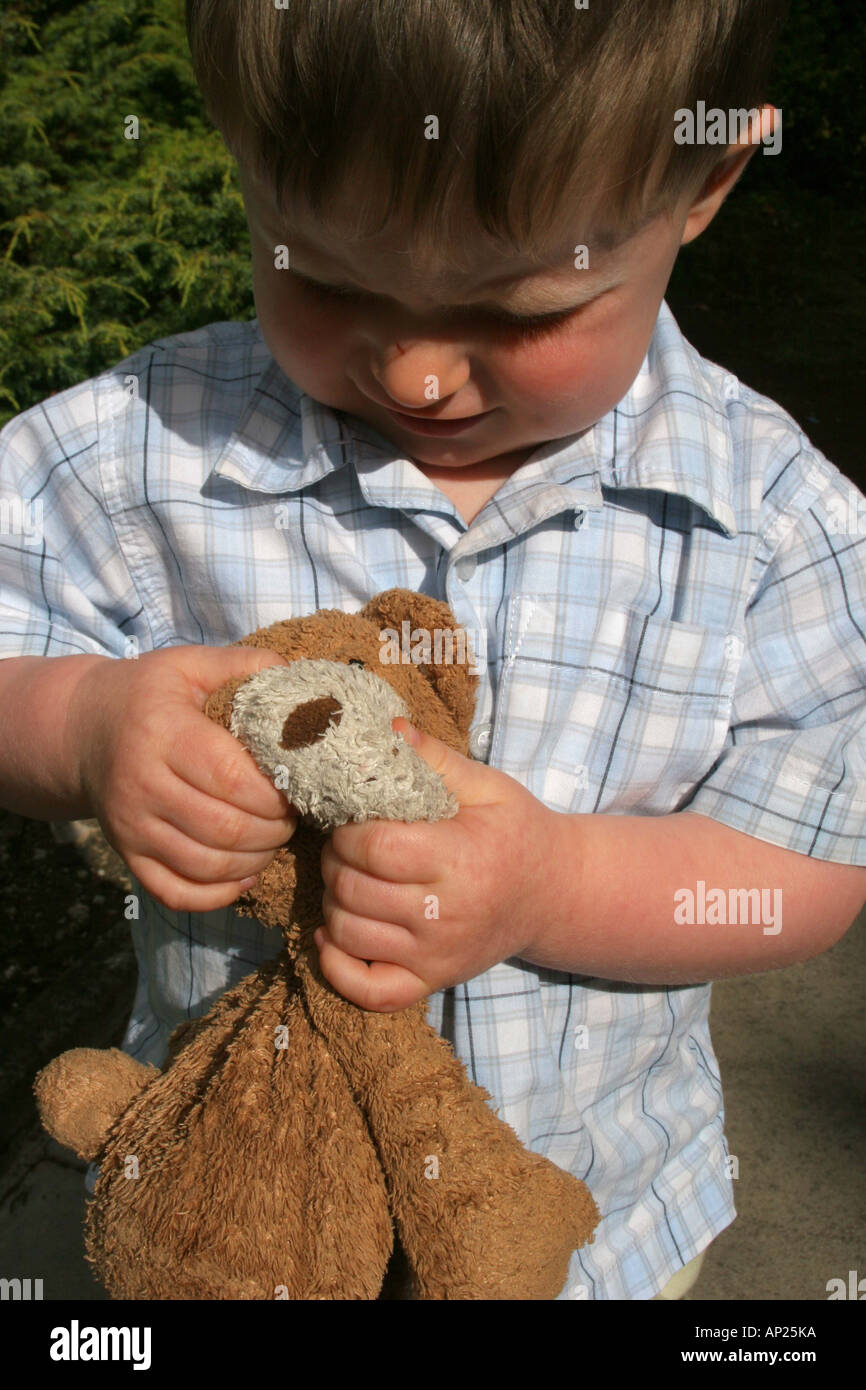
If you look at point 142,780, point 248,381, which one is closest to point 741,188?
point 248,381

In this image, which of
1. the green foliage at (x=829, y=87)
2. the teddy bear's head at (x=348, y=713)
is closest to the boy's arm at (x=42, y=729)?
the teddy bear's head at (x=348, y=713)

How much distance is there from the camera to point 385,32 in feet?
3.29

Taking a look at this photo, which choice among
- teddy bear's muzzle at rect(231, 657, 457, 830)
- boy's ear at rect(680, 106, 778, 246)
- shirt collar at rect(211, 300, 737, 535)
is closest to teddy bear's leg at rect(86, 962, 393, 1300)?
teddy bear's muzzle at rect(231, 657, 457, 830)

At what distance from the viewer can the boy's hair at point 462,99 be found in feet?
3.30

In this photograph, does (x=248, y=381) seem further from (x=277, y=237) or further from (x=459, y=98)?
(x=459, y=98)

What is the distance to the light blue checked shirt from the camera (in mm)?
1454

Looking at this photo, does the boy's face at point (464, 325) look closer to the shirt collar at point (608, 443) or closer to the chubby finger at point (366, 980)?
the shirt collar at point (608, 443)

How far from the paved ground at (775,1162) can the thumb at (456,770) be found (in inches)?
58.6

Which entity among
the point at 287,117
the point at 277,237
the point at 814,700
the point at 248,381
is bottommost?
the point at 814,700

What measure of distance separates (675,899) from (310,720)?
640 mm

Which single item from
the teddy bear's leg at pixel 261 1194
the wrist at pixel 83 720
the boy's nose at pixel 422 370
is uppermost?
the boy's nose at pixel 422 370

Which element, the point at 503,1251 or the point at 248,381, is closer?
the point at 503,1251

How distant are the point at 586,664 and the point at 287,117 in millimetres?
730

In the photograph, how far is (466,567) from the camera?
146 cm
